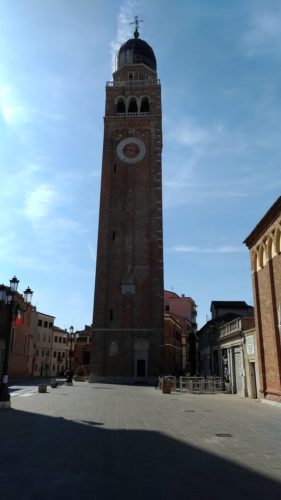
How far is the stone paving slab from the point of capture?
627 cm

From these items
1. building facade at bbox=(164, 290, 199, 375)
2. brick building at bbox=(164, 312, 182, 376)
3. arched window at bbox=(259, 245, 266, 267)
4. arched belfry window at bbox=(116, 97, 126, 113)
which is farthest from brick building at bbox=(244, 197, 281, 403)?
building facade at bbox=(164, 290, 199, 375)

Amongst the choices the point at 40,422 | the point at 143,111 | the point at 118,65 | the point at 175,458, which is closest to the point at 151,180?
the point at 143,111

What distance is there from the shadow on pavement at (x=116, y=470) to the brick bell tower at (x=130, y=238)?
109ft

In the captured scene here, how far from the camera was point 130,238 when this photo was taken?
156 feet

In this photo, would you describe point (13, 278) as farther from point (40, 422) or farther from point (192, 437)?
point (192, 437)

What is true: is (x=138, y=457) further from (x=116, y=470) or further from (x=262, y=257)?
(x=262, y=257)

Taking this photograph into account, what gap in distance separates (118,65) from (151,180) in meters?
20.5

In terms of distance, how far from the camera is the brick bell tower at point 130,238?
4391 cm

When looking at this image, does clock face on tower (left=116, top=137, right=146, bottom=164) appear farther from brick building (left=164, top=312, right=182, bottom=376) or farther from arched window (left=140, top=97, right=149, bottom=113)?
brick building (left=164, top=312, right=182, bottom=376)

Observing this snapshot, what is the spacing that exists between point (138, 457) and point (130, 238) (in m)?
39.4

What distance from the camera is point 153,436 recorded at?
11.1 metres

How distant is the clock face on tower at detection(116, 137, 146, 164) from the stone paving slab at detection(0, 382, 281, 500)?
130 feet

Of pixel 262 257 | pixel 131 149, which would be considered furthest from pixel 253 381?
pixel 131 149

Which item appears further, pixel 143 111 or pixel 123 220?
pixel 143 111
